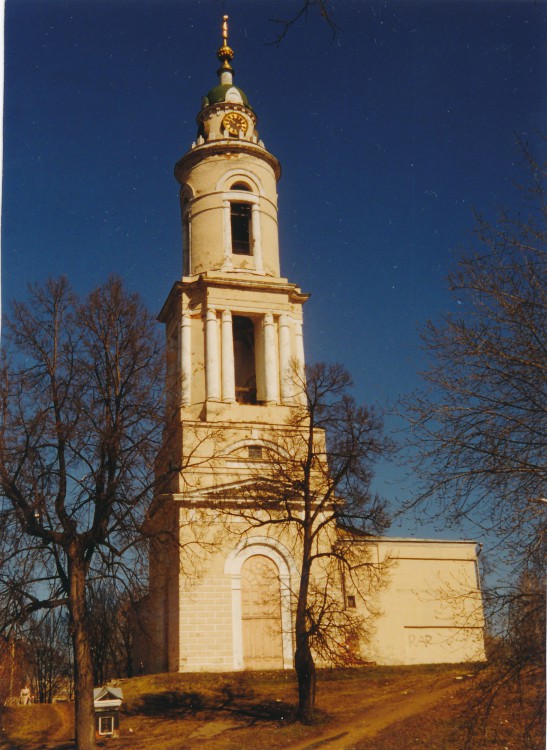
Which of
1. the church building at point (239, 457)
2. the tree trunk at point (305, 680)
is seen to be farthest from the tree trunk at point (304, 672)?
the church building at point (239, 457)

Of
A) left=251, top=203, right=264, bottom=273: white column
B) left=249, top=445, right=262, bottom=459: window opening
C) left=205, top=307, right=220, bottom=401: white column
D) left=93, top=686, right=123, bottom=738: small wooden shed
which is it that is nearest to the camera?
left=93, top=686, right=123, bottom=738: small wooden shed

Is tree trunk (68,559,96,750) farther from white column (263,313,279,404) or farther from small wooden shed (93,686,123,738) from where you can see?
white column (263,313,279,404)

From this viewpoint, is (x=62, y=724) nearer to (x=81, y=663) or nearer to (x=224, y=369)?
(x=81, y=663)

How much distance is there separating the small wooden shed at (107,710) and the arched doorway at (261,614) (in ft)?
23.7

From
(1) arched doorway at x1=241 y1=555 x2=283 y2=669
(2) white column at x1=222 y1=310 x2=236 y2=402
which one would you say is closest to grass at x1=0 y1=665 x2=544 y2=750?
(1) arched doorway at x1=241 y1=555 x2=283 y2=669

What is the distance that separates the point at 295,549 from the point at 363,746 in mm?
11087

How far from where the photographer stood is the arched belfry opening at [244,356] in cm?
3317

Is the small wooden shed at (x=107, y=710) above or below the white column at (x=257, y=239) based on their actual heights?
below

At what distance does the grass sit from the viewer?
60.3 feet

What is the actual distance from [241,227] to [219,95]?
6648 mm

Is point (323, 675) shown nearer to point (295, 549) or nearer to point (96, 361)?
point (295, 549)

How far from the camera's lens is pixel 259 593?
28.3 meters

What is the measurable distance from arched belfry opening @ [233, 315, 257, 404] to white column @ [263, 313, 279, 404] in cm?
129

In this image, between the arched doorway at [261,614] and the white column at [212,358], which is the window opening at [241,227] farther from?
the arched doorway at [261,614]
